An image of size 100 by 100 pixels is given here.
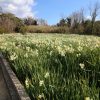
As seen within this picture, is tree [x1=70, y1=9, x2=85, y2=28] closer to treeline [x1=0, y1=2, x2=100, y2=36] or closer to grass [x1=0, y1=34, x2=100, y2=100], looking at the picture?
treeline [x1=0, y1=2, x2=100, y2=36]

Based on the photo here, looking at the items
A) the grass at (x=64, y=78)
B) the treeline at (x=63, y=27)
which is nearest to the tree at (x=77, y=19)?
the treeline at (x=63, y=27)

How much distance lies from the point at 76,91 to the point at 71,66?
7.07 feet

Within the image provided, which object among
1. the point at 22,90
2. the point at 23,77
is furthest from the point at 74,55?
the point at 22,90

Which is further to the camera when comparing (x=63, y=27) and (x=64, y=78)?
(x=63, y=27)

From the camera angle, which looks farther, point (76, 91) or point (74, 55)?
point (74, 55)

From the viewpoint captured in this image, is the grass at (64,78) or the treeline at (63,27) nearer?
the grass at (64,78)

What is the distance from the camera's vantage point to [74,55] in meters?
6.45

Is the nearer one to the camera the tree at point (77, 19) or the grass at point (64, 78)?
the grass at point (64, 78)

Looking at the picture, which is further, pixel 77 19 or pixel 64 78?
pixel 77 19

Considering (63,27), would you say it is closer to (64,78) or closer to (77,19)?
(77,19)

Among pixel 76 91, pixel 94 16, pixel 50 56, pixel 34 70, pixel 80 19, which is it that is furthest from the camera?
pixel 80 19

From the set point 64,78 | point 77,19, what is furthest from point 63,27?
point 64,78

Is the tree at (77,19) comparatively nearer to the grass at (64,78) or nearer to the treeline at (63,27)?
the treeline at (63,27)

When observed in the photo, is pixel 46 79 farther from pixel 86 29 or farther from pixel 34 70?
pixel 86 29
